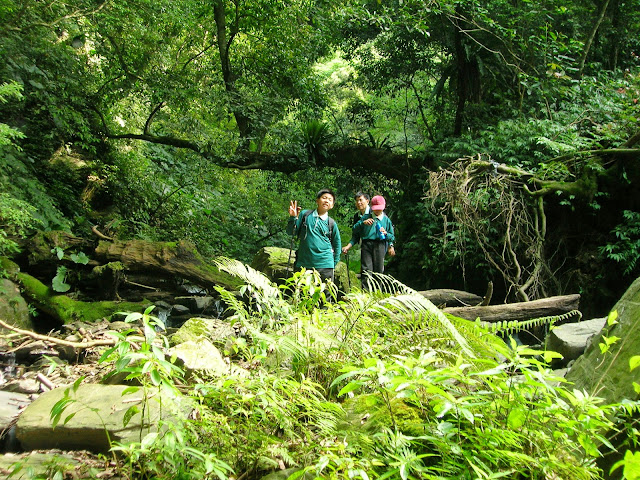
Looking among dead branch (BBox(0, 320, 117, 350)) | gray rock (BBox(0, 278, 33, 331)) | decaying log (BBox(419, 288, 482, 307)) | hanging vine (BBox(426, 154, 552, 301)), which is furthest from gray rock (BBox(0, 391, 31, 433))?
hanging vine (BBox(426, 154, 552, 301))

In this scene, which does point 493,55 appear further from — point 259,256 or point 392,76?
point 259,256

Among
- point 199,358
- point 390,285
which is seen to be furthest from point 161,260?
point 390,285

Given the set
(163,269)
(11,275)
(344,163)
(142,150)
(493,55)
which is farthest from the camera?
(142,150)

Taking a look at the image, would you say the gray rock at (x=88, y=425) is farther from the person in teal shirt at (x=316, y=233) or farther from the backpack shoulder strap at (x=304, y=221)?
the backpack shoulder strap at (x=304, y=221)

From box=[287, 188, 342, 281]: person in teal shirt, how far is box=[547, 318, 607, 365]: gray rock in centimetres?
268

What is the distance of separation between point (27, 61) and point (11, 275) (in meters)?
4.83

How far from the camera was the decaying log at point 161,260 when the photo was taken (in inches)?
327

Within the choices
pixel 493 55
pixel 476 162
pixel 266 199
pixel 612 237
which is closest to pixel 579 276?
pixel 612 237

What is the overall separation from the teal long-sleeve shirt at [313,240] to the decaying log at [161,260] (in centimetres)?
288

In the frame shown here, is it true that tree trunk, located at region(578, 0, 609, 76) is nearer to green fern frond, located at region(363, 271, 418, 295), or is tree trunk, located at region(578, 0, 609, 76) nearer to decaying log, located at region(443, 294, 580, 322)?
decaying log, located at region(443, 294, 580, 322)

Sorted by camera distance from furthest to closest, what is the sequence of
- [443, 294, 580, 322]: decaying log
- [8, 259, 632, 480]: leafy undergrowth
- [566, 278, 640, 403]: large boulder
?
[443, 294, 580, 322]: decaying log → [566, 278, 640, 403]: large boulder → [8, 259, 632, 480]: leafy undergrowth

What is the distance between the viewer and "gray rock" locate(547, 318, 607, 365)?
13.9 feet

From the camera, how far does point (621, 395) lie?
2174mm

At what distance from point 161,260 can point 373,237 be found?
163 inches
